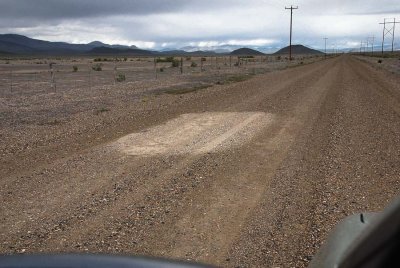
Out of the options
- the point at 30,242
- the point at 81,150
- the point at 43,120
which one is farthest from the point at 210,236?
the point at 43,120

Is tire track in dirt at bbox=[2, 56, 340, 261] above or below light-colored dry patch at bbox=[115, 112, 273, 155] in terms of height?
below

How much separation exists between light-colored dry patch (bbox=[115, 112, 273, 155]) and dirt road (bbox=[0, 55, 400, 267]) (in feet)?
0.13

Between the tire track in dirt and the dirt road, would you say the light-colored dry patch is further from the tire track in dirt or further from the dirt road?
the tire track in dirt

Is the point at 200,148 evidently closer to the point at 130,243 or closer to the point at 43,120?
the point at 130,243

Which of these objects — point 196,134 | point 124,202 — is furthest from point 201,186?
point 196,134

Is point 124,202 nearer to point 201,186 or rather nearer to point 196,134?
point 201,186

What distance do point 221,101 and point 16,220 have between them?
12.7m

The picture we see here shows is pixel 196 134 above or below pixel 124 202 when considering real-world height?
above

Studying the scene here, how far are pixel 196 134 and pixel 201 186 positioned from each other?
4.11 meters

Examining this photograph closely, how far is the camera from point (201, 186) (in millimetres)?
6941

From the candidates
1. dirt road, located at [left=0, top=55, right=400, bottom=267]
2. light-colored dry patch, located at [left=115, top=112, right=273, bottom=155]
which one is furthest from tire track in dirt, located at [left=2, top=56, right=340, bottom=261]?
light-colored dry patch, located at [left=115, top=112, right=273, bottom=155]

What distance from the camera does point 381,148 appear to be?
30.4ft

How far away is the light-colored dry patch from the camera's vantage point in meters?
9.48

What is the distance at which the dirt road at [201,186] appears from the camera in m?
4.96
